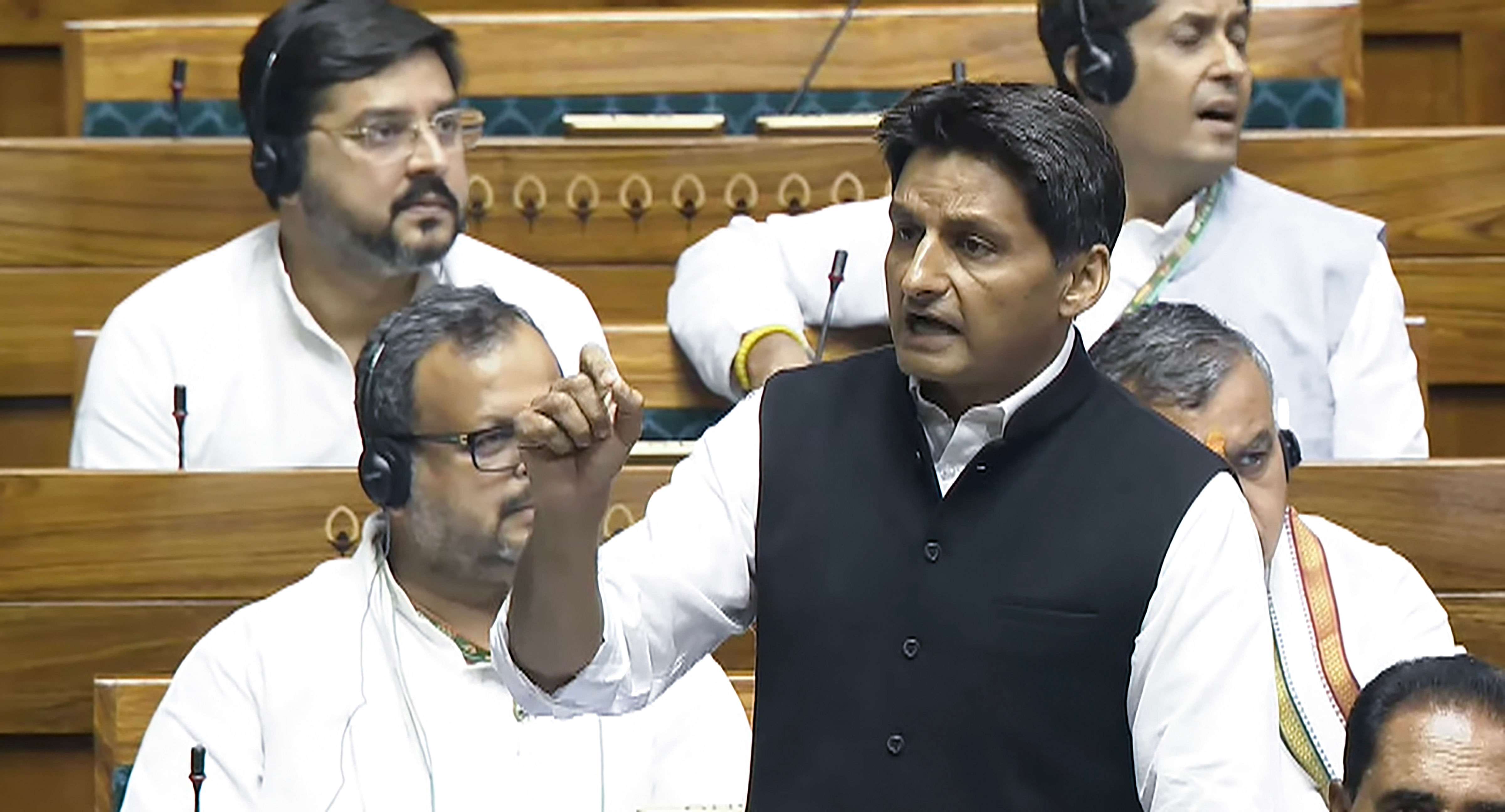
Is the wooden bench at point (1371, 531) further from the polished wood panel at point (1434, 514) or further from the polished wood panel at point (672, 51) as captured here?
the polished wood panel at point (672, 51)

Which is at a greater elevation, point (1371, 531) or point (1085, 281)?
point (1085, 281)

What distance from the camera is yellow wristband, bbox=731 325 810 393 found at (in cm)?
226

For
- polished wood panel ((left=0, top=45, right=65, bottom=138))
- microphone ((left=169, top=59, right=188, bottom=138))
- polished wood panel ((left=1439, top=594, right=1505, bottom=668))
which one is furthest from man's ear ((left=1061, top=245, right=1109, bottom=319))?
polished wood panel ((left=0, top=45, right=65, bottom=138))

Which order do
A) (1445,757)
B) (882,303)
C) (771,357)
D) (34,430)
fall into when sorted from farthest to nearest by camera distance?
1. (34,430)
2. (882,303)
3. (771,357)
4. (1445,757)

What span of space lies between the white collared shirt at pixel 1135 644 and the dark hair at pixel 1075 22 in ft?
3.63

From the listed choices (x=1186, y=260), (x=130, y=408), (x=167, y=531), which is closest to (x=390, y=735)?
(x=167, y=531)

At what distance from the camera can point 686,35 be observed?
278cm

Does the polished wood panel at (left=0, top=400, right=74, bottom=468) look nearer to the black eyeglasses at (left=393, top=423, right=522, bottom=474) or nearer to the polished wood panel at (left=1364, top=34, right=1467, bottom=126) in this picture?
the black eyeglasses at (left=393, top=423, right=522, bottom=474)

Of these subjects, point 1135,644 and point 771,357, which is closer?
point 1135,644

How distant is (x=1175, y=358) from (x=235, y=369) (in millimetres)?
928

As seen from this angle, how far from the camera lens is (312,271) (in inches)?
95.7

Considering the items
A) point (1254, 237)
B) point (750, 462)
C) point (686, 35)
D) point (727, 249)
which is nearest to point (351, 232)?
point (727, 249)

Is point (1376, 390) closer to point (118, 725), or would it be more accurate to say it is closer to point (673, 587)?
point (118, 725)

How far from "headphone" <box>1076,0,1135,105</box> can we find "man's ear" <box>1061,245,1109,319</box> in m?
1.07
